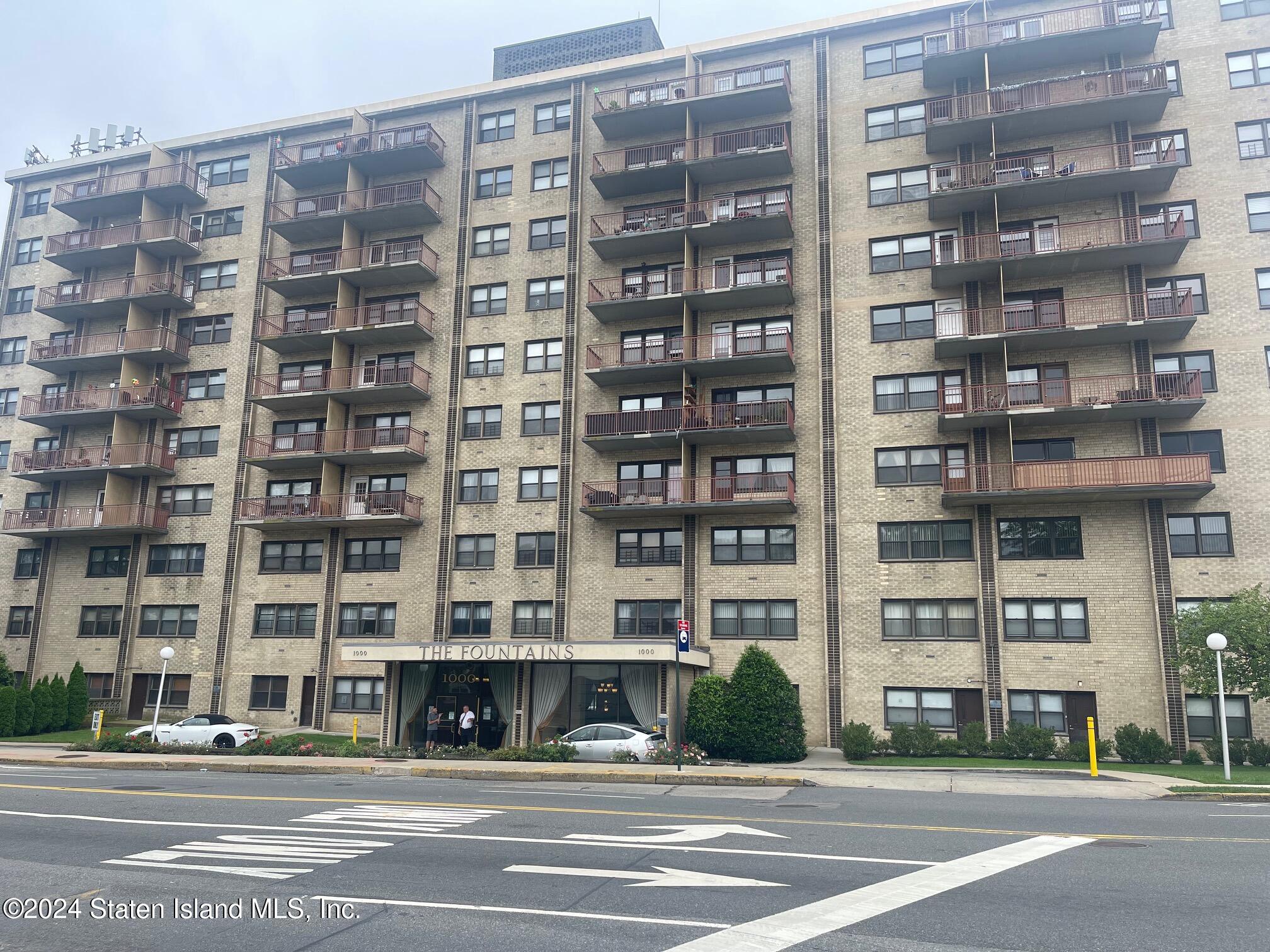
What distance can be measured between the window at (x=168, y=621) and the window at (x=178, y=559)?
162cm

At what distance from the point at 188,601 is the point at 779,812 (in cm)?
3317

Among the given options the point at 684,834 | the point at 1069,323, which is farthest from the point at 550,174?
the point at 684,834

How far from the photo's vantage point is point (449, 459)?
3753cm

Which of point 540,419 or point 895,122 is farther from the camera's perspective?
point 540,419

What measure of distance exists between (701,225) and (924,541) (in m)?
14.5

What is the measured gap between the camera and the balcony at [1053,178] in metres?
29.8

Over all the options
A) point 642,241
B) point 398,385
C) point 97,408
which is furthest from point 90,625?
point 642,241

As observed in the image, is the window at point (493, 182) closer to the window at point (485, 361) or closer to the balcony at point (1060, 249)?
the window at point (485, 361)

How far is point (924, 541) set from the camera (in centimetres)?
3148

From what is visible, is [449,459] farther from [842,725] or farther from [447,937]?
[447,937]

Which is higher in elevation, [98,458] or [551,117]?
[551,117]

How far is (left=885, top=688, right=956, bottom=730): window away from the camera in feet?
98.9

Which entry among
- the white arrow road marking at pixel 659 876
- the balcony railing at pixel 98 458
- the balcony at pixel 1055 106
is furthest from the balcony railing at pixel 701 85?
the white arrow road marking at pixel 659 876

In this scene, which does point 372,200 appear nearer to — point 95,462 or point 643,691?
point 95,462
